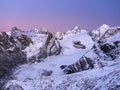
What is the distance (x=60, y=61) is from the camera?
136 metres

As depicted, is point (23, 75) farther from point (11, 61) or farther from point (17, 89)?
point (17, 89)

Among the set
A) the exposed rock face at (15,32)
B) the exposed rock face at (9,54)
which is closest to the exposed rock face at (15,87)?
the exposed rock face at (9,54)

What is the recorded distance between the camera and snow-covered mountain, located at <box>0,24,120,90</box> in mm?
59062

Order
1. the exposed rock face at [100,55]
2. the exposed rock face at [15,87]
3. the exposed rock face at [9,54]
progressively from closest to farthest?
1. the exposed rock face at [15,87]
2. the exposed rock face at [100,55]
3. the exposed rock face at [9,54]

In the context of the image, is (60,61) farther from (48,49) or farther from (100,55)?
(100,55)

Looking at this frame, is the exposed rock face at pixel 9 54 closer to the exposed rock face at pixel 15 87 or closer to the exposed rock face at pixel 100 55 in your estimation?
the exposed rock face at pixel 100 55

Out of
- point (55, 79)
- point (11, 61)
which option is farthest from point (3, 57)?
point (55, 79)

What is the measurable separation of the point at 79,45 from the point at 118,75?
375ft

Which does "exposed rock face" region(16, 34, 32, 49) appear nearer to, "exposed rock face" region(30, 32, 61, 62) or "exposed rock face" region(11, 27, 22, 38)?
"exposed rock face" region(11, 27, 22, 38)

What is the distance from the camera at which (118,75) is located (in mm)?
50656

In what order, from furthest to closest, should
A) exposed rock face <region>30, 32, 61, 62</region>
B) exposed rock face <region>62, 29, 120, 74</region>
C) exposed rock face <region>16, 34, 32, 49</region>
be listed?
exposed rock face <region>16, 34, 32, 49</region>
exposed rock face <region>30, 32, 61, 62</region>
exposed rock face <region>62, 29, 120, 74</region>

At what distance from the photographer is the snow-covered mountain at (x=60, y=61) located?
5906 cm

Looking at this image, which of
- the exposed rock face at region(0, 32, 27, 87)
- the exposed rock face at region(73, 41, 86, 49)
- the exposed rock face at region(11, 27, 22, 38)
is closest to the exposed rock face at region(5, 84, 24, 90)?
the exposed rock face at region(0, 32, 27, 87)

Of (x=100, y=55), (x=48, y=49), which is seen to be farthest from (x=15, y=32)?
(x=100, y=55)
